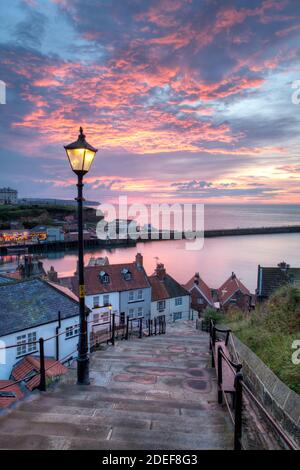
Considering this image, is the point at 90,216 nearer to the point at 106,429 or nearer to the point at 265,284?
the point at 265,284

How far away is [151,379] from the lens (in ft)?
18.7

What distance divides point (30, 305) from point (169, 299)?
20261 millimetres

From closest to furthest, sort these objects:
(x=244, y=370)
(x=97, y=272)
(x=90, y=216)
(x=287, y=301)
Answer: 1. (x=244, y=370)
2. (x=287, y=301)
3. (x=97, y=272)
4. (x=90, y=216)

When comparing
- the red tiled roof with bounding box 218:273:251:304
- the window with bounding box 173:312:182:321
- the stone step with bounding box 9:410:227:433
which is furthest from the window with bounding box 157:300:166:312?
the stone step with bounding box 9:410:227:433

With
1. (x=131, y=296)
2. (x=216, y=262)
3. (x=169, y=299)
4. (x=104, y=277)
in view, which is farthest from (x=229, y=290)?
(x=216, y=262)

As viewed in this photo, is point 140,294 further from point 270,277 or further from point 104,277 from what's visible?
point 270,277

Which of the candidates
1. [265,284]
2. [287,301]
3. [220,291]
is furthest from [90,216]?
[287,301]

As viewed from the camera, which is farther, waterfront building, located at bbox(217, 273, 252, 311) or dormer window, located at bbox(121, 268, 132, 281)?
waterfront building, located at bbox(217, 273, 252, 311)

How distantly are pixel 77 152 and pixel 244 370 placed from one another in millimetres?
4998

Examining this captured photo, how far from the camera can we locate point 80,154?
564 centimetres

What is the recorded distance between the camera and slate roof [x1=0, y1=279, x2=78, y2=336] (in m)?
18.2

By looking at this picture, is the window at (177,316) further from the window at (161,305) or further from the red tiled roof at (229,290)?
the red tiled roof at (229,290)

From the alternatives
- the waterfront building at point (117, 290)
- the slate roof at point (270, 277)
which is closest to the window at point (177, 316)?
the waterfront building at point (117, 290)

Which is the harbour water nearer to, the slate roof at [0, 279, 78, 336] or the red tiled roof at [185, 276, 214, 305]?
the red tiled roof at [185, 276, 214, 305]
